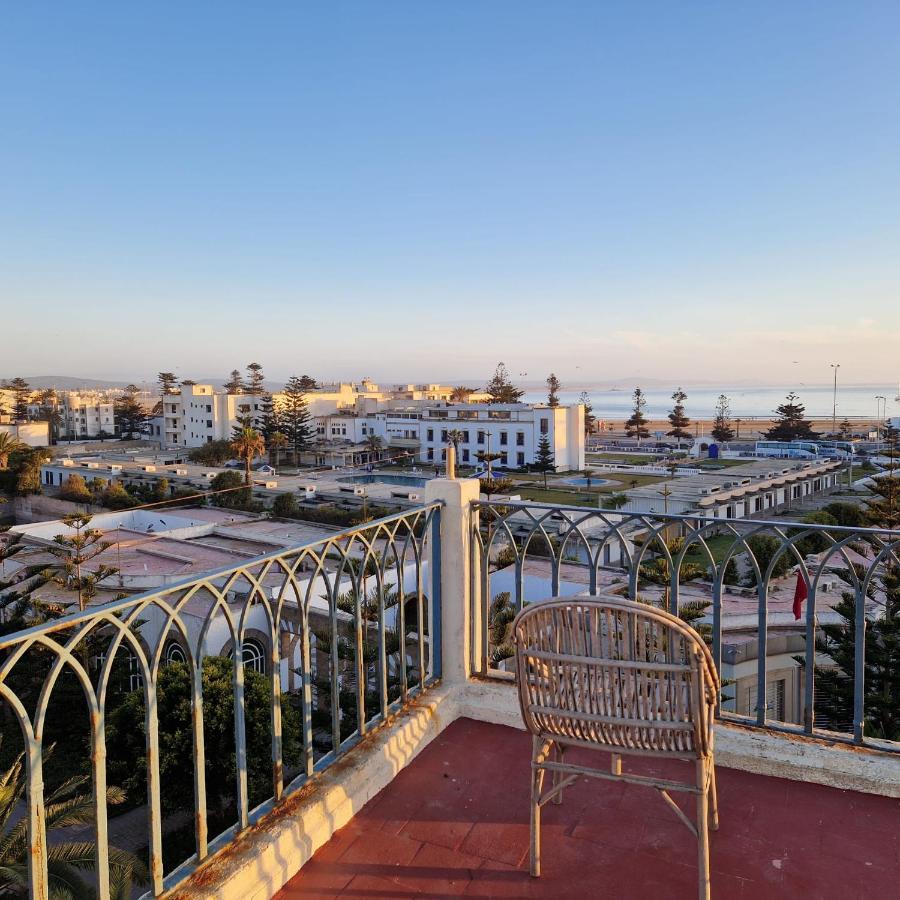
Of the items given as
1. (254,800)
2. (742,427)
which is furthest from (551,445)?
(742,427)

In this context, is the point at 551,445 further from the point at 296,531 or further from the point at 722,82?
the point at 722,82

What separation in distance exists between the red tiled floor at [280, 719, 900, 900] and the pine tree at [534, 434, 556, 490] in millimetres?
39064

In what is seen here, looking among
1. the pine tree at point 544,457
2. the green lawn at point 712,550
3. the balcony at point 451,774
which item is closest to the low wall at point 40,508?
the pine tree at point 544,457

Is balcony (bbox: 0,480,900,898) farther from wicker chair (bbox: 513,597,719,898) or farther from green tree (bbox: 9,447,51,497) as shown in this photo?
green tree (bbox: 9,447,51,497)

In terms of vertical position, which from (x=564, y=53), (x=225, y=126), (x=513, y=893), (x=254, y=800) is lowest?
(x=254, y=800)

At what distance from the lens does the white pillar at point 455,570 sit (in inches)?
104

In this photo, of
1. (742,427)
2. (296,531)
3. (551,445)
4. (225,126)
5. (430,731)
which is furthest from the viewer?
(742,427)

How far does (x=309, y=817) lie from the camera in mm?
1820

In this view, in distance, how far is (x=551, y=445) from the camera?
44.2 metres

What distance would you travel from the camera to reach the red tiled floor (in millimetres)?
1677

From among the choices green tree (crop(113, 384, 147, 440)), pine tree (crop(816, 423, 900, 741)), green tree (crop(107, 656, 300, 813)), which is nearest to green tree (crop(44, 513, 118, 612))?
green tree (crop(107, 656, 300, 813))

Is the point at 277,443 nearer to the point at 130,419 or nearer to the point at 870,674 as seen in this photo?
the point at 130,419

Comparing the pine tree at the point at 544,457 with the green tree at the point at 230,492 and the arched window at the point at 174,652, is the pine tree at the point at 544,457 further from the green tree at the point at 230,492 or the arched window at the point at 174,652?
the arched window at the point at 174,652

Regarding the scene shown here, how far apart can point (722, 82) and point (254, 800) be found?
12317mm
